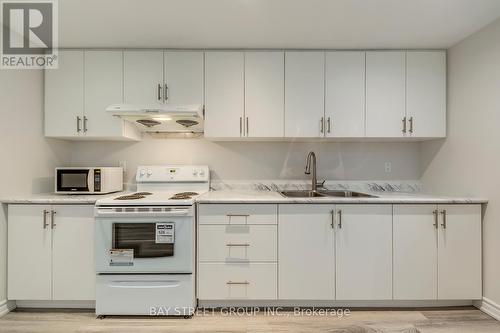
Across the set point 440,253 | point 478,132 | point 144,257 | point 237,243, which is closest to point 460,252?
point 440,253

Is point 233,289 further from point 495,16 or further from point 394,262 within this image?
point 495,16

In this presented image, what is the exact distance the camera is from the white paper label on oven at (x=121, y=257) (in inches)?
83.2

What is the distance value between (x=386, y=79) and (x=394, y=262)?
1628mm

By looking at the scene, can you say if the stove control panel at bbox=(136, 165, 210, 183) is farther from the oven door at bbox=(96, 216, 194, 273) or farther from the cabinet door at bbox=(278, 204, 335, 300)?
the cabinet door at bbox=(278, 204, 335, 300)

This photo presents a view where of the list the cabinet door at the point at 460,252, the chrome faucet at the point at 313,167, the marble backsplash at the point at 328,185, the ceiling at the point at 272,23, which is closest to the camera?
the ceiling at the point at 272,23

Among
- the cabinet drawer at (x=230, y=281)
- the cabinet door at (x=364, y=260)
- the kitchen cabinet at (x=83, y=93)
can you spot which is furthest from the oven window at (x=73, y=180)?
the cabinet door at (x=364, y=260)

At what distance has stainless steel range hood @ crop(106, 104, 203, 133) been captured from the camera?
229 cm

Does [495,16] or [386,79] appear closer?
[495,16]

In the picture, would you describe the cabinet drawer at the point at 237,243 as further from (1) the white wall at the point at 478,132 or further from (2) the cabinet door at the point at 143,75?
(1) the white wall at the point at 478,132

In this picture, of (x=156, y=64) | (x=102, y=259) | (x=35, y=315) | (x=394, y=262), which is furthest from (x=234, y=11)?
(x=35, y=315)

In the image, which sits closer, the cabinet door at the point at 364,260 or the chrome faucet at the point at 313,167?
the cabinet door at the point at 364,260

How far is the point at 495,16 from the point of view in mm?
2051
